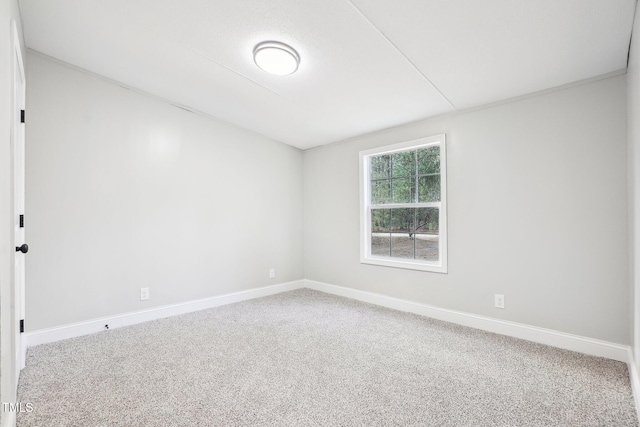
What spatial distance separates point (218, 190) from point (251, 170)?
57cm

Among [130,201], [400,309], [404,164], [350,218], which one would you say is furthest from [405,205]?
[130,201]

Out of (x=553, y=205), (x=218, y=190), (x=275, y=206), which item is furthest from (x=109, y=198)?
(x=553, y=205)

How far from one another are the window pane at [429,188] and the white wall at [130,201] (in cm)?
210

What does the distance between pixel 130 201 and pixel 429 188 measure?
3.23 meters

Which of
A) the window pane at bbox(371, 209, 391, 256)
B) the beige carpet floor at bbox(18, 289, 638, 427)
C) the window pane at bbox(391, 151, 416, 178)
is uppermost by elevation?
the window pane at bbox(391, 151, 416, 178)

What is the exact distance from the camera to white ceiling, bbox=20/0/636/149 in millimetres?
1863

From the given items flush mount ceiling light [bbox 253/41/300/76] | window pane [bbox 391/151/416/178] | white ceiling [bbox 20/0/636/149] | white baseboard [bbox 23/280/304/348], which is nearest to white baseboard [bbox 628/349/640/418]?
white ceiling [bbox 20/0/636/149]

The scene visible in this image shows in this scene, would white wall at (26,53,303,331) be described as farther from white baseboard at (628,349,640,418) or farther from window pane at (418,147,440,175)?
white baseboard at (628,349,640,418)

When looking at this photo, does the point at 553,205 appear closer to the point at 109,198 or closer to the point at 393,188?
the point at 393,188

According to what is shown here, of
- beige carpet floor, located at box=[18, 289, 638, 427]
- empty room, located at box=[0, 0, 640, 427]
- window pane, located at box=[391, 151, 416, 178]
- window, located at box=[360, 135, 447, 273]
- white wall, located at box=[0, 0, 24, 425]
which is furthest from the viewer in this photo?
window pane, located at box=[391, 151, 416, 178]

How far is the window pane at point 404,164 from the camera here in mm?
3553

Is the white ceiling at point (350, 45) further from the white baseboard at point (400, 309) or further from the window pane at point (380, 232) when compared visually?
the white baseboard at point (400, 309)

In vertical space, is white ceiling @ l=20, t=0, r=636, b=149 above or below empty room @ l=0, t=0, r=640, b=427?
above

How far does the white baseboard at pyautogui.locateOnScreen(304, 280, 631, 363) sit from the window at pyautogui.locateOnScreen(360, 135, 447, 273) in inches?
16.8
